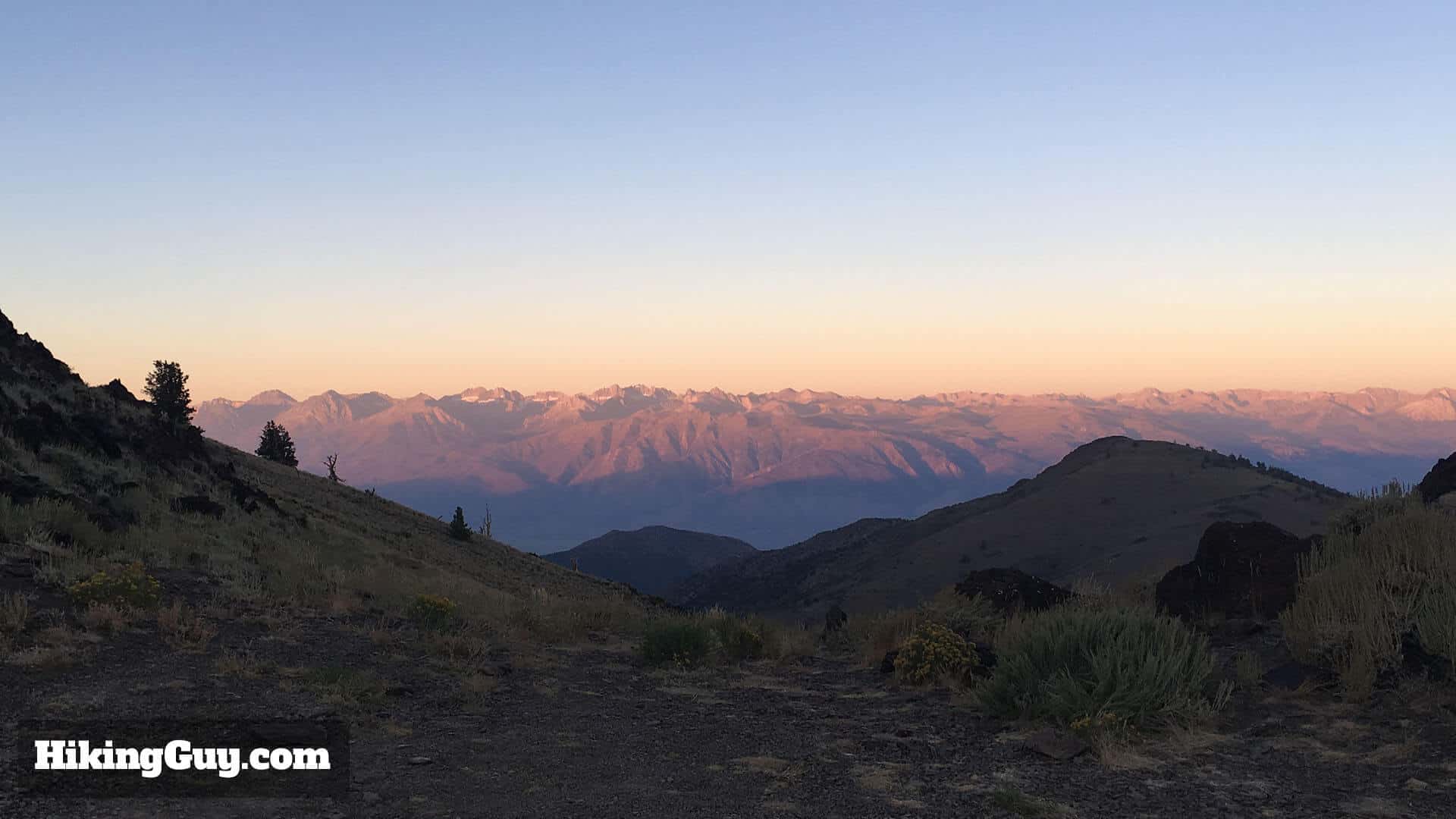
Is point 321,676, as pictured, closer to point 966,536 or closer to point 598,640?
point 598,640

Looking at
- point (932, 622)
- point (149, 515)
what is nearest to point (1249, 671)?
point (932, 622)

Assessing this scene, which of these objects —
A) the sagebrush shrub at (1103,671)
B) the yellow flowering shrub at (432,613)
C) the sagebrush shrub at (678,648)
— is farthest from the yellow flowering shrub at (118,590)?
the sagebrush shrub at (1103,671)

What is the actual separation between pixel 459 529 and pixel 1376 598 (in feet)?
150

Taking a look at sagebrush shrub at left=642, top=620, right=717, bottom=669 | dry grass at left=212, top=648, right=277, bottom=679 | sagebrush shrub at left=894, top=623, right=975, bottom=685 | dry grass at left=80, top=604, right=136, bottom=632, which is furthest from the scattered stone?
dry grass at left=80, top=604, right=136, bottom=632

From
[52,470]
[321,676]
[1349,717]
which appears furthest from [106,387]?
[1349,717]

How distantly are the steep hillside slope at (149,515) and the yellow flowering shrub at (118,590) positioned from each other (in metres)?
0.83

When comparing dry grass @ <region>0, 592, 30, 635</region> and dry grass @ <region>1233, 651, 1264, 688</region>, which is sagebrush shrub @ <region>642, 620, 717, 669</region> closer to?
dry grass @ <region>1233, 651, 1264, 688</region>

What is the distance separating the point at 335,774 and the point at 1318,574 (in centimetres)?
1093

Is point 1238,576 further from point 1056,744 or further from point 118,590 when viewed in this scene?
point 118,590

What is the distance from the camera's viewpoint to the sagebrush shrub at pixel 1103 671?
9.07 m

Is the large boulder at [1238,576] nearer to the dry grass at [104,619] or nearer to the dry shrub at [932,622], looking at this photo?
the dry shrub at [932,622]

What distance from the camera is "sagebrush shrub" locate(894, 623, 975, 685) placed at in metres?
11.6

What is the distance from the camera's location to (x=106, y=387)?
28.3 meters

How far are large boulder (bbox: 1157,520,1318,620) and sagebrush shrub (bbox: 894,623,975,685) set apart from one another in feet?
12.4
